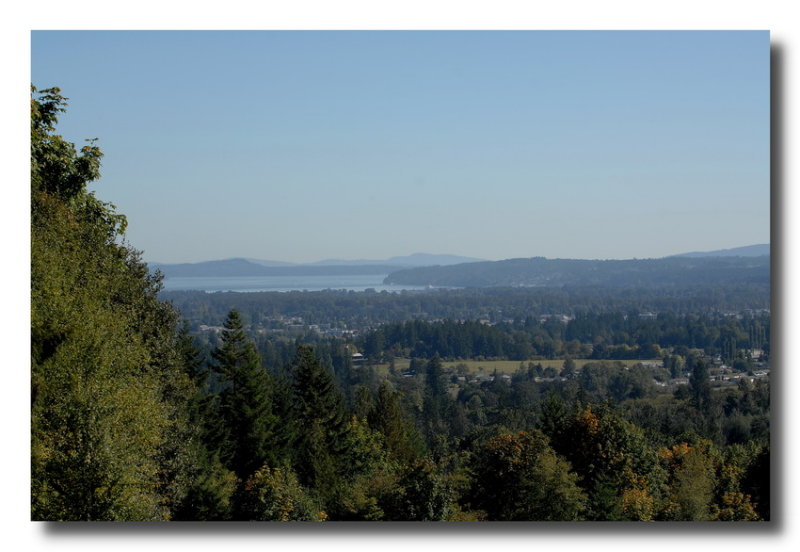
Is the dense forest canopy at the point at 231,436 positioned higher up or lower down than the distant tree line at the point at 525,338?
higher up

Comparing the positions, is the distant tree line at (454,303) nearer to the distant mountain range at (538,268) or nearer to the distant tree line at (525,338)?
the distant tree line at (525,338)

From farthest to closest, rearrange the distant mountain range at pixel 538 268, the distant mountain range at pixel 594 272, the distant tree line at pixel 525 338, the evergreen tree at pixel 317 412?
the distant tree line at pixel 525 338, the distant mountain range at pixel 594 272, the evergreen tree at pixel 317 412, the distant mountain range at pixel 538 268

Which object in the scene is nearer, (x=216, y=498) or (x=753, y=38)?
(x=753, y=38)

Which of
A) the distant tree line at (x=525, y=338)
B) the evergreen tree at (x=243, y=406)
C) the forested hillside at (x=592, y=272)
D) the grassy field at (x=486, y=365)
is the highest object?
the forested hillside at (x=592, y=272)

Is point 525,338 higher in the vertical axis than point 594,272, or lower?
lower

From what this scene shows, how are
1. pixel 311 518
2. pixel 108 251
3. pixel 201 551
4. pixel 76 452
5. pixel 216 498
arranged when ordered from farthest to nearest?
pixel 108 251, pixel 216 498, pixel 311 518, pixel 76 452, pixel 201 551

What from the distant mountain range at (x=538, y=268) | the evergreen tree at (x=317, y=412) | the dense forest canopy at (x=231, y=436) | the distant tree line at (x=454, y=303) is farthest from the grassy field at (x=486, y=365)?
the evergreen tree at (x=317, y=412)

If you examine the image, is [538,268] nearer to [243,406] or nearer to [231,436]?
[243,406]

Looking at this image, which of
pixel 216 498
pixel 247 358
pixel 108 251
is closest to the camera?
pixel 216 498

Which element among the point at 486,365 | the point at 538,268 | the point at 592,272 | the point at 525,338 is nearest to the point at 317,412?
the point at 538,268
